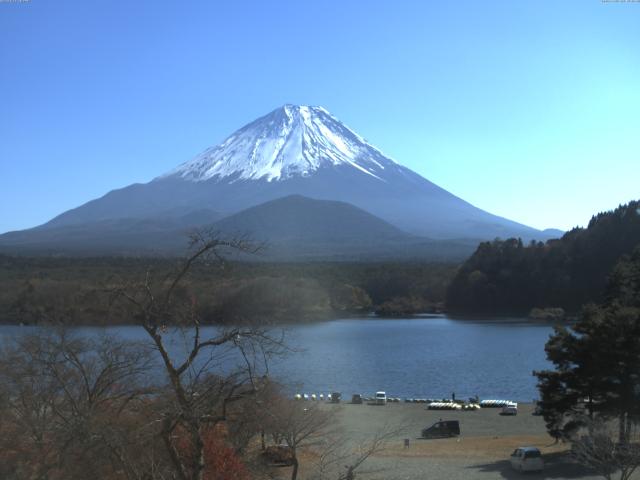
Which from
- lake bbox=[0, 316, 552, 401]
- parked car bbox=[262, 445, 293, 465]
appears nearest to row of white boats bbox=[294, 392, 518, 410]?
lake bbox=[0, 316, 552, 401]

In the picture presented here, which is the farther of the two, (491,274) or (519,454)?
(491,274)

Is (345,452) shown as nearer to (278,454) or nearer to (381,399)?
(278,454)

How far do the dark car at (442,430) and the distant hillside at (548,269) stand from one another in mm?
30205

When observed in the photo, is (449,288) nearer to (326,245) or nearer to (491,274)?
(491,274)

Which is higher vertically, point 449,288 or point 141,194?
point 141,194

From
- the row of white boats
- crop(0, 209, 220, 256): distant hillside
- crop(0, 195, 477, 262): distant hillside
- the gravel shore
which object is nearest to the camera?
the gravel shore

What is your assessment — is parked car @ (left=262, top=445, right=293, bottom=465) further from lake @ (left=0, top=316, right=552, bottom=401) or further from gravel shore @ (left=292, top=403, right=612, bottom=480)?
lake @ (left=0, top=316, right=552, bottom=401)

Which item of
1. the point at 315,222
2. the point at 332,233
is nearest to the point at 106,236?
the point at 315,222

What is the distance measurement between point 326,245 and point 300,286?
1985 inches

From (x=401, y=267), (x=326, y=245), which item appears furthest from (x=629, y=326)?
(x=326, y=245)

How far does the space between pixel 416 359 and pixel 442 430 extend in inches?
527

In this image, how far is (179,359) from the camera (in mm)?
14836

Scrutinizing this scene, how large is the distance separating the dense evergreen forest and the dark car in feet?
24.1

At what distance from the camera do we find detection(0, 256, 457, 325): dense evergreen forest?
2909 cm
